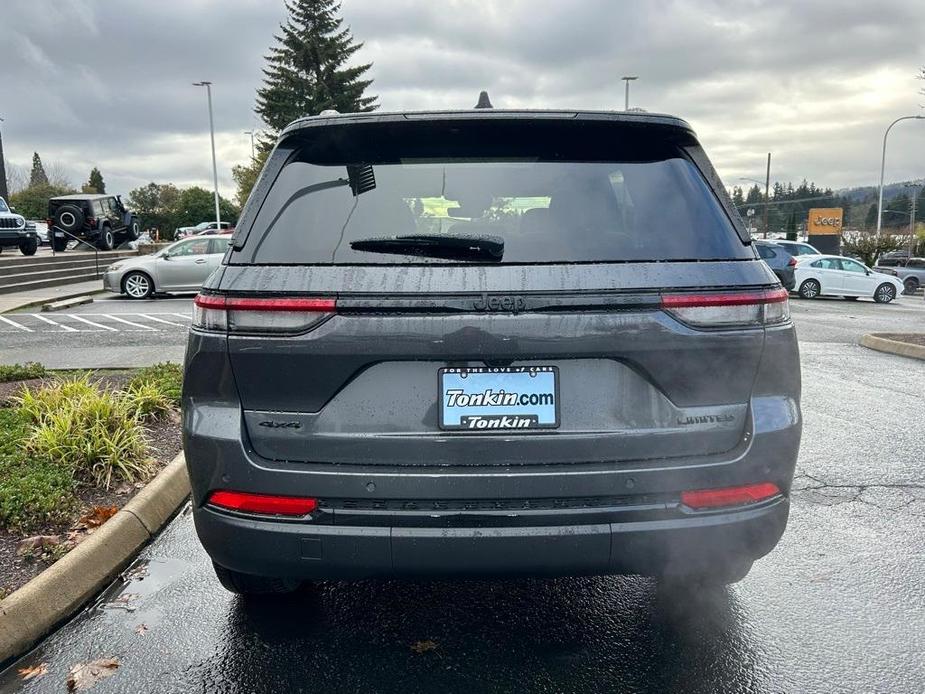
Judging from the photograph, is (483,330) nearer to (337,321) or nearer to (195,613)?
(337,321)

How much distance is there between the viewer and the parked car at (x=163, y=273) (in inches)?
696

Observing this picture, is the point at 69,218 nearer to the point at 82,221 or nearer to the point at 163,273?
the point at 82,221

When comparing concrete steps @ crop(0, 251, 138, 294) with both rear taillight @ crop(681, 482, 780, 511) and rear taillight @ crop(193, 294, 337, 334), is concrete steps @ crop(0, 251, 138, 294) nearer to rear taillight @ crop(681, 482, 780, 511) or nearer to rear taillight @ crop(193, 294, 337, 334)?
rear taillight @ crop(193, 294, 337, 334)

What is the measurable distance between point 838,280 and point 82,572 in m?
24.5

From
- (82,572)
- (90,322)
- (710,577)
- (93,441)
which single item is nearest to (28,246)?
(90,322)

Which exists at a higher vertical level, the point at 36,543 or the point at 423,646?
A: the point at 36,543

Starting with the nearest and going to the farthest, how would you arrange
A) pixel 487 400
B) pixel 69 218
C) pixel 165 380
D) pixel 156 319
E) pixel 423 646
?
pixel 487 400, pixel 423 646, pixel 165 380, pixel 156 319, pixel 69 218

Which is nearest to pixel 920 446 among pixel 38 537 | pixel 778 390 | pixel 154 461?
pixel 778 390

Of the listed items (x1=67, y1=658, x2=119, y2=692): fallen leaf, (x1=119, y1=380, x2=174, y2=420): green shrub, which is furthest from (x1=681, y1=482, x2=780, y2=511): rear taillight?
(x1=119, y1=380, x2=174, y2=420): green shrub

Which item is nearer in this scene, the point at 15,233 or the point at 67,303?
the point at 67,303

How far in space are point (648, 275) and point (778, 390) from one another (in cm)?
58

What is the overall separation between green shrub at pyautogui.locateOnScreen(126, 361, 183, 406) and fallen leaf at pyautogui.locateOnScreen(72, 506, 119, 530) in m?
1.83

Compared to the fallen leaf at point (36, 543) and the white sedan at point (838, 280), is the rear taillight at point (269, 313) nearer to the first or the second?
the fallen leaf at point (36, 543)

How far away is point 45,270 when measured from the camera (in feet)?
70.6
